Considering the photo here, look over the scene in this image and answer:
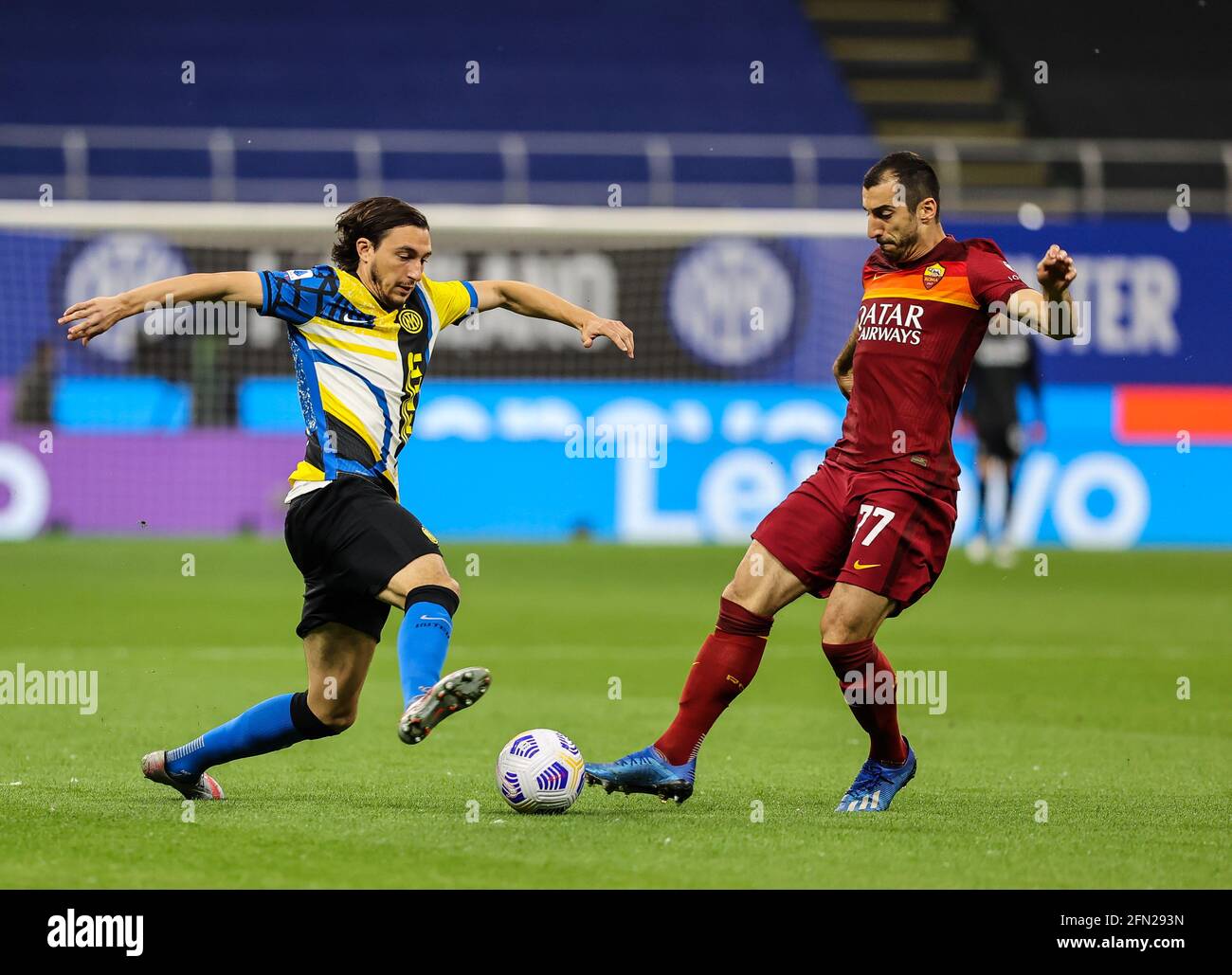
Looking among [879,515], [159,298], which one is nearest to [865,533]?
[879,515]

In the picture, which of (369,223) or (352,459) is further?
(369,223)

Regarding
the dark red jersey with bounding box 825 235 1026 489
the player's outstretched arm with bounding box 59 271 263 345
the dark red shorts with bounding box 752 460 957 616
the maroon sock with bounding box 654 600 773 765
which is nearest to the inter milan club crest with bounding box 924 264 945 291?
the dark red jersey with bounding box 825 235 1026 489

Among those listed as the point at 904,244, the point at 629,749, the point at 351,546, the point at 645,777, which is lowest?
the point at 629,749

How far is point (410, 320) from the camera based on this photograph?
5.99 meters

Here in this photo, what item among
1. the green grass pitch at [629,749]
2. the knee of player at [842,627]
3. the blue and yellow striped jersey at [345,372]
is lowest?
the green grass pitch at [629,749]

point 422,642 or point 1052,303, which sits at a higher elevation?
point 1052,303

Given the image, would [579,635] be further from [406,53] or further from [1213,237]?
[406,53]

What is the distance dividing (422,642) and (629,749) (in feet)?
7.85

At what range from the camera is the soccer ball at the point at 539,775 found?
5.76 meters

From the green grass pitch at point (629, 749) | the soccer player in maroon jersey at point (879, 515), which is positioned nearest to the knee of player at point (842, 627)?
the soccer player in maroon jersey at point (879, 515)

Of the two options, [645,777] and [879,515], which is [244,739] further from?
[879,515]

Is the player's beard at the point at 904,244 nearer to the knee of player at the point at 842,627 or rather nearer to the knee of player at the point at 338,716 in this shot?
the knee of player at the point at 842,627

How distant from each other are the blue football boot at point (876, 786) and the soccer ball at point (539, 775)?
2.96 feet
